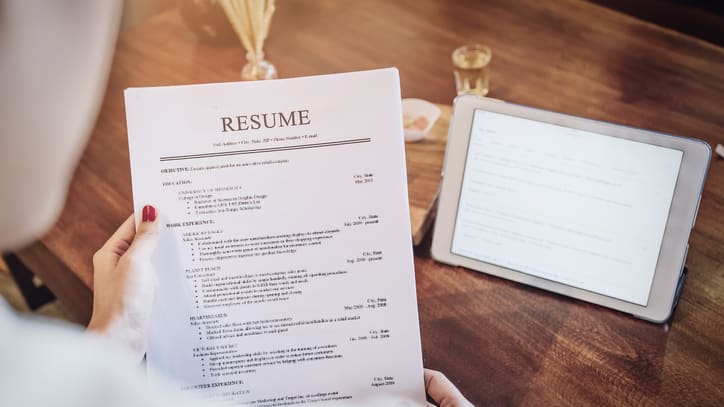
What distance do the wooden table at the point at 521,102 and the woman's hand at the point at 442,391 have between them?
0.12 feet

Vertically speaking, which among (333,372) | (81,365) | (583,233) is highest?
(81,365)

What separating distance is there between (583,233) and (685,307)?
17 cm

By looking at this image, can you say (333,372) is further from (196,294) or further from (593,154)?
(593,154)

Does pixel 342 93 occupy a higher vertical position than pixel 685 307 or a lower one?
higher

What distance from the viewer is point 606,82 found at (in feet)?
3.93

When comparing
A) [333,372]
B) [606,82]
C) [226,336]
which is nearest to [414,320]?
[333,372]

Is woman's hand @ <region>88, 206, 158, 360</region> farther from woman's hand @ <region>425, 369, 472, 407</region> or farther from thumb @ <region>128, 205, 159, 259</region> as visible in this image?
woman's hand @ <region>425, 369, 472, 407</region>

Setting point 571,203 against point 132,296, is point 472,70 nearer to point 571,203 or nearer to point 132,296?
point 571,203

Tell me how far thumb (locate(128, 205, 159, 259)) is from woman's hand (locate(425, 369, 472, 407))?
1.21 ft

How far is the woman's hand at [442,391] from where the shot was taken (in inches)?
29.4

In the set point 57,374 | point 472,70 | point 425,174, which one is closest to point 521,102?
point 472,70

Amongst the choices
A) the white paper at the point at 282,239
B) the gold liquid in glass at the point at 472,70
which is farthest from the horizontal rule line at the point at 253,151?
the gold liquid in glass at the point at 472,70

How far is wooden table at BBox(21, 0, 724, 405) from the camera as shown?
797 mm

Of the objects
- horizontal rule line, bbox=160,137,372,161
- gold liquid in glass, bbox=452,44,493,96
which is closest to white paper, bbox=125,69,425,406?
horizontal rule line, bbox=160,137,372,161
